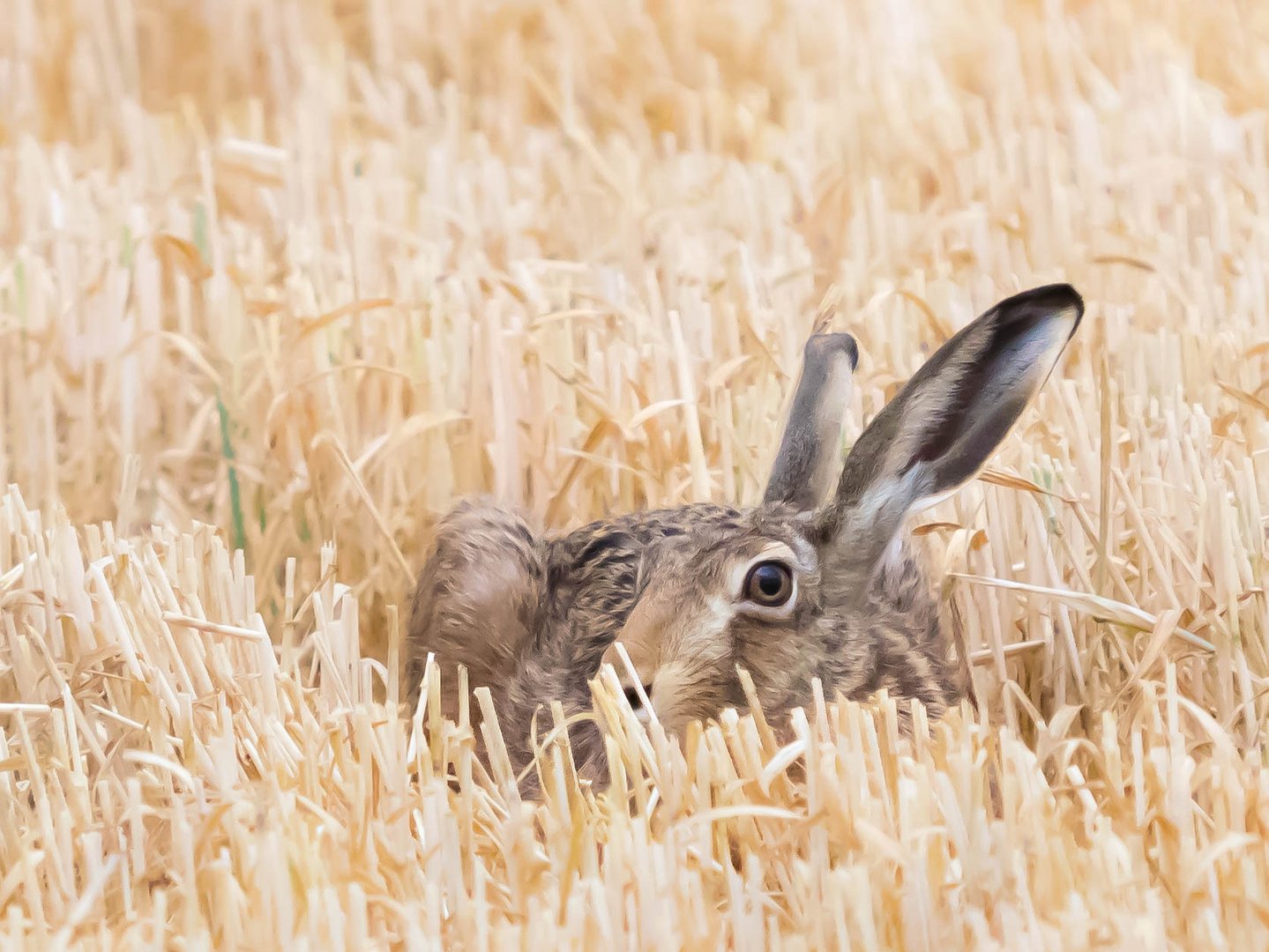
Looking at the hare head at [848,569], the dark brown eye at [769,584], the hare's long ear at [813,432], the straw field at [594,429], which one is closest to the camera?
the straw field at [594,429]

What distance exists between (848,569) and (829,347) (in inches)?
21.3

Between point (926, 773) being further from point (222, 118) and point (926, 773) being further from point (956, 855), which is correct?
point (222, 118)

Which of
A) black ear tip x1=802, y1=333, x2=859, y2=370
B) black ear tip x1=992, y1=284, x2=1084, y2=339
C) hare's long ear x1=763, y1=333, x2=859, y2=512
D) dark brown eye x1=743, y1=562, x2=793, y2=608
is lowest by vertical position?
dark brown eye x1=743, y1=562, x2=793, y2=608

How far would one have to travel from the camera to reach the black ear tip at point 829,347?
386 cm

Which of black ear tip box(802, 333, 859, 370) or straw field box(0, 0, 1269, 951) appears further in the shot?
black ear tip box(802, 333, 859, 370)

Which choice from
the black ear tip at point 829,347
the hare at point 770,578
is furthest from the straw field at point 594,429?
the black ear tip at point 829,347

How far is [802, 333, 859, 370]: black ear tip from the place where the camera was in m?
3.86

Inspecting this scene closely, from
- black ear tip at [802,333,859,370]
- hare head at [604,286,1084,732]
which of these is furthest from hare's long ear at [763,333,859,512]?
hare head at [604,286,1084,732]

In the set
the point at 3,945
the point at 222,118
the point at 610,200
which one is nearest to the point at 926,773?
the point at 3,945

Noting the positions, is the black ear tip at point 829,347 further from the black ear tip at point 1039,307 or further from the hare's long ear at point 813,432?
the black ear tip at point 1039,307

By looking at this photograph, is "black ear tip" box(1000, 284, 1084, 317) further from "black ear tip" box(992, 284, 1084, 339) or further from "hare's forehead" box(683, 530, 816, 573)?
"hare's forehead" box(683, 530, 816, 573)

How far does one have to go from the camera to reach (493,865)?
9.03 feet

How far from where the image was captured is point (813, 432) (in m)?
3.82

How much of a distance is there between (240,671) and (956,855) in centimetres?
138
